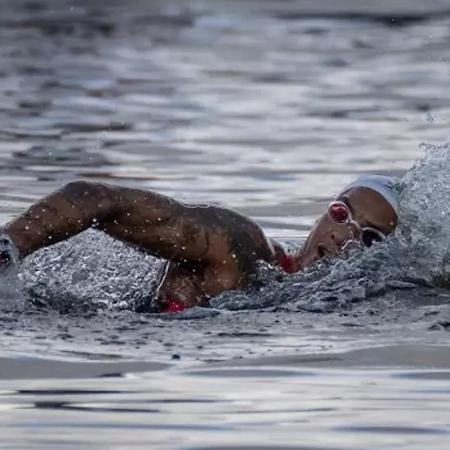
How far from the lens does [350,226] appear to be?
9.55 metres

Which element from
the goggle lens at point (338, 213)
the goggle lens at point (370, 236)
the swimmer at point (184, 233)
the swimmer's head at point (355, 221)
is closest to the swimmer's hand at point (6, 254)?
the swimmer at point (184, 233)

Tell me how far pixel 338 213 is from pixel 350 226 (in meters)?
0.09

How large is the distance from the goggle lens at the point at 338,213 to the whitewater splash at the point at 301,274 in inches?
7.4

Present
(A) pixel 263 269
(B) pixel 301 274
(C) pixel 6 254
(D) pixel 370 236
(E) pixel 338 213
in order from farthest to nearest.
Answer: (D) pixel 370 236 → (E) pixel 338 213 → (B) pixel 301 274 → (A) pixel 263 269 → (C) pixel 6 254

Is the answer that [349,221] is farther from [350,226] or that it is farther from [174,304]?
[174,304]

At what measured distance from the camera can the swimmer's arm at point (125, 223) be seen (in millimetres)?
8680

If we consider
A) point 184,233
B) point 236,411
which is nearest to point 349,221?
point 184,233

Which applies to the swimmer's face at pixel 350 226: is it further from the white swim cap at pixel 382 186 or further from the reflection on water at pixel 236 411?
the reflection on water at pixel 236 411

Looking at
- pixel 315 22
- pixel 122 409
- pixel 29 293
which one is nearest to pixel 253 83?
pixel 315 22

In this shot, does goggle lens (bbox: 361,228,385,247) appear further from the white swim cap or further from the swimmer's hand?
the swimmer's hand

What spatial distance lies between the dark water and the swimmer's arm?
0.30 meters

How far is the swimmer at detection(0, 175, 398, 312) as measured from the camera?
8711 millimetres

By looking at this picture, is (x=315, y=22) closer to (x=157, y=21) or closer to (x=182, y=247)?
(x=157, y=21)

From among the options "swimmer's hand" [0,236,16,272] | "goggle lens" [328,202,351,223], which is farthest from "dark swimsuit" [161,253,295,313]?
"swimmer's hand" [0,236,16,272]
